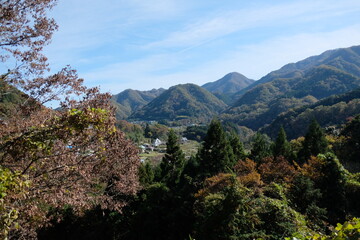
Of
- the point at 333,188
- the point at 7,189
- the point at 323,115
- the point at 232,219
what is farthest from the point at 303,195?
the point at 323,115

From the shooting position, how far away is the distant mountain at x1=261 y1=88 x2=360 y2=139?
2923 inches

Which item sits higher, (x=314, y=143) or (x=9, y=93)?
(x=9, y=93)

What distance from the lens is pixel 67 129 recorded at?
12.9 feet

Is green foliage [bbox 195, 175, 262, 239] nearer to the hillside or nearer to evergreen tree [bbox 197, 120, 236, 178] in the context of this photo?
the hillside

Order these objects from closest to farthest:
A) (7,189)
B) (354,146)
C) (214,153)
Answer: (7,189) → (214,153) → (354,146)

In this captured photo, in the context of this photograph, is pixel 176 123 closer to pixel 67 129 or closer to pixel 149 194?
pixel 149 194

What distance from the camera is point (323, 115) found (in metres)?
81.5

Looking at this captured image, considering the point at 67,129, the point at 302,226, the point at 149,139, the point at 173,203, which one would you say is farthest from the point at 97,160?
the point at 149,139

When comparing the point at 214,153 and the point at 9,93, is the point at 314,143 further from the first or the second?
the point at 9,93

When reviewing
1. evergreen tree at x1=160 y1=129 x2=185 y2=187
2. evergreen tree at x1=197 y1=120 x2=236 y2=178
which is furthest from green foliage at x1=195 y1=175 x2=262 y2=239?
evergreen tree at x1=160 y1=129 x2=185 y2=187

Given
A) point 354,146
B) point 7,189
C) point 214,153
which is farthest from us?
point 354,146

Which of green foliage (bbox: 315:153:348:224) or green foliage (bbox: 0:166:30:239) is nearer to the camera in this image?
green foliage (bbox: 0:166:30:239)

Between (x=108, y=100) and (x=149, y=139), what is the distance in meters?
102

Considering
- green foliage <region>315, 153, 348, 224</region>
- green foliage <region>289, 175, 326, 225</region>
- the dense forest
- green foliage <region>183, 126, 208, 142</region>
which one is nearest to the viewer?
the dense forest
